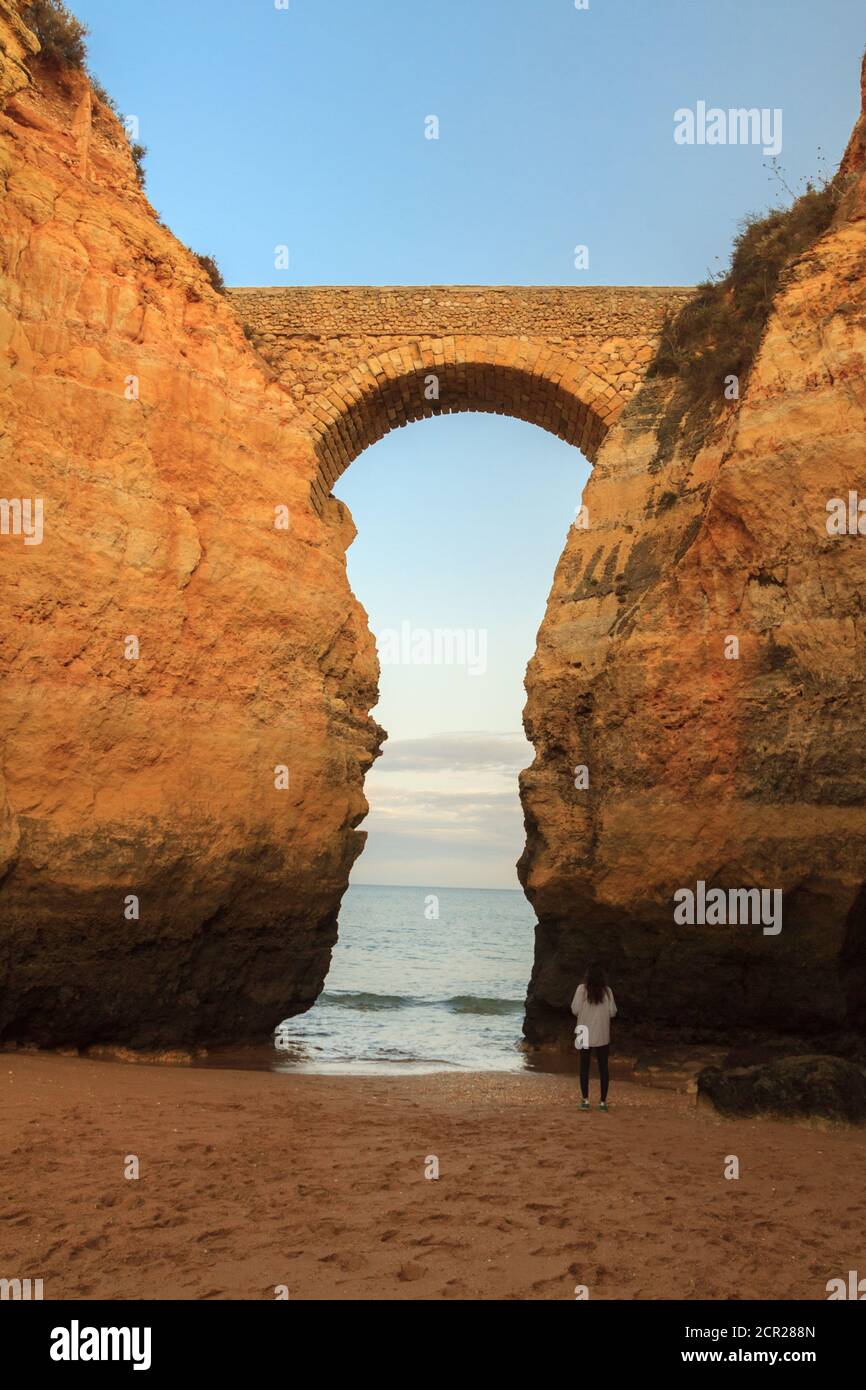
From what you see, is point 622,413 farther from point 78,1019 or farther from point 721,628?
point 78,1019

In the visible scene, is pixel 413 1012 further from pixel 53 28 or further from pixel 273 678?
pixel 53 28

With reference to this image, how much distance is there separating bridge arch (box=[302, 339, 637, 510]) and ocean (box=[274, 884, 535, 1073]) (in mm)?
6864

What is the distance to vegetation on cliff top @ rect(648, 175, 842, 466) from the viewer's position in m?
12.1

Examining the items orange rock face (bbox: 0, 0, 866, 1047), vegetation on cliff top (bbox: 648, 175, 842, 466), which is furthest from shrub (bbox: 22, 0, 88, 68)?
vegetation on cliff top (bbox: 648, 175, 842, 466)

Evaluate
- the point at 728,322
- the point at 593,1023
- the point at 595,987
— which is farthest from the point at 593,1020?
the point at 728,322

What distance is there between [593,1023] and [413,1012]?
1232 cm

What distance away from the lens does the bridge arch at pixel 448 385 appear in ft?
46.2

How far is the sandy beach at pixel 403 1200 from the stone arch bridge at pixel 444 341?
30.6 feet

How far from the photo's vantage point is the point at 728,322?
13.0 meters

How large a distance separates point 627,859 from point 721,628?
257 cm

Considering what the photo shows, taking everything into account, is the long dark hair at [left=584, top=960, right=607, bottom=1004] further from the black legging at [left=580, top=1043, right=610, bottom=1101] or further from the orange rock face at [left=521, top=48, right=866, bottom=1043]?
the orange rock face at [left=521, top=48, right=866, bottom=1043]

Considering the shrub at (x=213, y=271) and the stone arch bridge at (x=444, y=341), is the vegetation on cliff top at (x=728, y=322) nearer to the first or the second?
the stone arch bridge at (x=444, y=341)

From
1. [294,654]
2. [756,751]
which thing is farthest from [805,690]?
[294,654]

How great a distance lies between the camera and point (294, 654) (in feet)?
38.0
